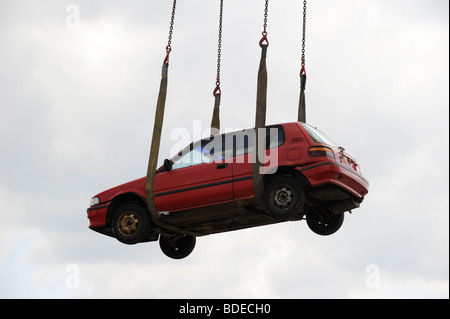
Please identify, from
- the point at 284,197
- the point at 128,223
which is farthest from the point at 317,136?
the point at 128,223

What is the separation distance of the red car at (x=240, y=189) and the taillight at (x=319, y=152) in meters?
0.02

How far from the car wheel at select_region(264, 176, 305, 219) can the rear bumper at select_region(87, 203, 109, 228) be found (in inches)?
133

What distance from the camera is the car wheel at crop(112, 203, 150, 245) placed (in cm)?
1555

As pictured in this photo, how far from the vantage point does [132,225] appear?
15.7 m

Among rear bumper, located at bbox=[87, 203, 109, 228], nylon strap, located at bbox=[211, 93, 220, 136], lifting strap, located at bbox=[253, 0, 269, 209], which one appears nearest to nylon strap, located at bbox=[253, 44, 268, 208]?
lifting strap, located at bbox=[253, 0, 269, 209]

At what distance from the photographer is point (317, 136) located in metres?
14.5

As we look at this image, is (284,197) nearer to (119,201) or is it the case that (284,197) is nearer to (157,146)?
(157,146)

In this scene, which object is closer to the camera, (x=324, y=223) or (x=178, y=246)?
(x=324, y=223)

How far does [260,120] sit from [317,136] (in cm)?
98

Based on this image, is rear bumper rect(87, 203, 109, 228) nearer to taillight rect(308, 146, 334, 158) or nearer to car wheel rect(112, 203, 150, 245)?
car wheel rect(112, 203, 150, 245)

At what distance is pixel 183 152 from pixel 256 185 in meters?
1.83

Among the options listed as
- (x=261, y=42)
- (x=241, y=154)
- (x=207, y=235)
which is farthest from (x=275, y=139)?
(x=207, y=235)

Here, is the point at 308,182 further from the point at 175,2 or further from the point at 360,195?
the point at 175,2

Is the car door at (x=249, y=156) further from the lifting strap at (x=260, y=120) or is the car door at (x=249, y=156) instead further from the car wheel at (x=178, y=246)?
the car wheel at (x=178, y=246)
